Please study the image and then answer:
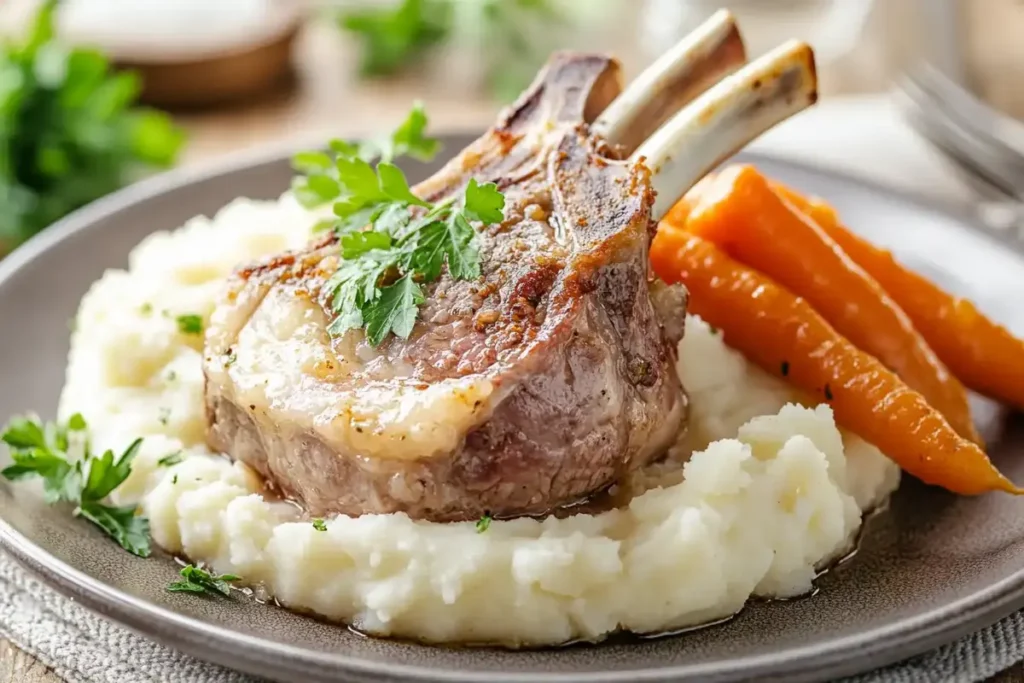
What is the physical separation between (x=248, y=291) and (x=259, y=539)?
865 mm

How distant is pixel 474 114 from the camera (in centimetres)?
894

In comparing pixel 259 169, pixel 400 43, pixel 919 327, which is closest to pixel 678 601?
pixel 919 327

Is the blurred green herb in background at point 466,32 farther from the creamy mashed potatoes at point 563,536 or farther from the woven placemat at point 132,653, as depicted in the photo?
the woven placemat at point 132,653

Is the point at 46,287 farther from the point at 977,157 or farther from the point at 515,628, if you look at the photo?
the point at 977,157

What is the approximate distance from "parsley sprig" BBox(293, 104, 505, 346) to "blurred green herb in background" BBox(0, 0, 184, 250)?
11.9 feet

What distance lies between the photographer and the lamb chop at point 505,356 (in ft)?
12.0

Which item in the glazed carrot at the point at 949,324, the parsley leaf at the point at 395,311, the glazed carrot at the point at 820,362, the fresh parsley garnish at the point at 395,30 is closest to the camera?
the parsley leaf at the point at 395,311

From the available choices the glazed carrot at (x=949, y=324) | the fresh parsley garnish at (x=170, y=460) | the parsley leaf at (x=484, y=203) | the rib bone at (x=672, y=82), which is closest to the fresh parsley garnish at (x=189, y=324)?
the fresh parsley garnish at (x=170, y=460)

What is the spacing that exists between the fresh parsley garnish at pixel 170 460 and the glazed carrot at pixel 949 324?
2631 mm

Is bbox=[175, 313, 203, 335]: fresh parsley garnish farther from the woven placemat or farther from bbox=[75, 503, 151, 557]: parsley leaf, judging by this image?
the woven placemat

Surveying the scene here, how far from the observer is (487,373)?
11.9ft

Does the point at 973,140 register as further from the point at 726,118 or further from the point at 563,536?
the point at 563,536

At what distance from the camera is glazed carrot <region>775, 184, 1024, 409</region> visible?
4.88 meters

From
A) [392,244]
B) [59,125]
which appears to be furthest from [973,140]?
[59,125]
